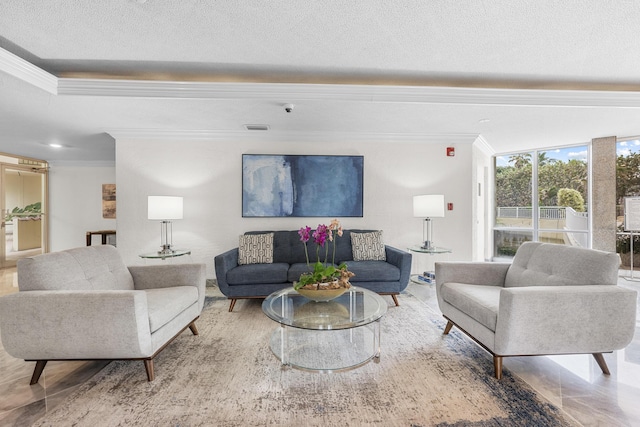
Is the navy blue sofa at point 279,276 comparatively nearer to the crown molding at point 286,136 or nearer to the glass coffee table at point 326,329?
the glass coffee table at point 326,329

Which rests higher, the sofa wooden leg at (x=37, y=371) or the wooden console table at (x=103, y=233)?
the wooden console table at (x=103, y=233)

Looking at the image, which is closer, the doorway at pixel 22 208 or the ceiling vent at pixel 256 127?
the ceiling vent at pixel 256 127

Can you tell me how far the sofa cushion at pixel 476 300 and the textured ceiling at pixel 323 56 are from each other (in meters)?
1.92

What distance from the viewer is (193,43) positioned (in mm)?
2352

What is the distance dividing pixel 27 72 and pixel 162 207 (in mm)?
1717

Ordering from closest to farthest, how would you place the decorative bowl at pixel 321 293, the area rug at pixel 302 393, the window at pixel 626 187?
the area rug at pixel 302 393 < the decorative bowl at pixel 321 293 < the window at pixel 626 187

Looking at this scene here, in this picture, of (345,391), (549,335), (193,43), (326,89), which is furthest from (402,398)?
(193,43)

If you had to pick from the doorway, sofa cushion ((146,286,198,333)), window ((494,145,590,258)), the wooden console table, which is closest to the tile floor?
sofa cushion ((146,286,198,333))

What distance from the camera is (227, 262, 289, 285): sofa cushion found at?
3.19 m

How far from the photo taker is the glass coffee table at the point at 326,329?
196 cm

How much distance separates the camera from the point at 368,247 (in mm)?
3861

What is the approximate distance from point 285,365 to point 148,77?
2.96m

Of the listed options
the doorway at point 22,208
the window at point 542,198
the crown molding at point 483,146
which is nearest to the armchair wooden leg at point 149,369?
the crown molding at point 483,146

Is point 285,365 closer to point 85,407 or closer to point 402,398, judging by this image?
point 402,398
